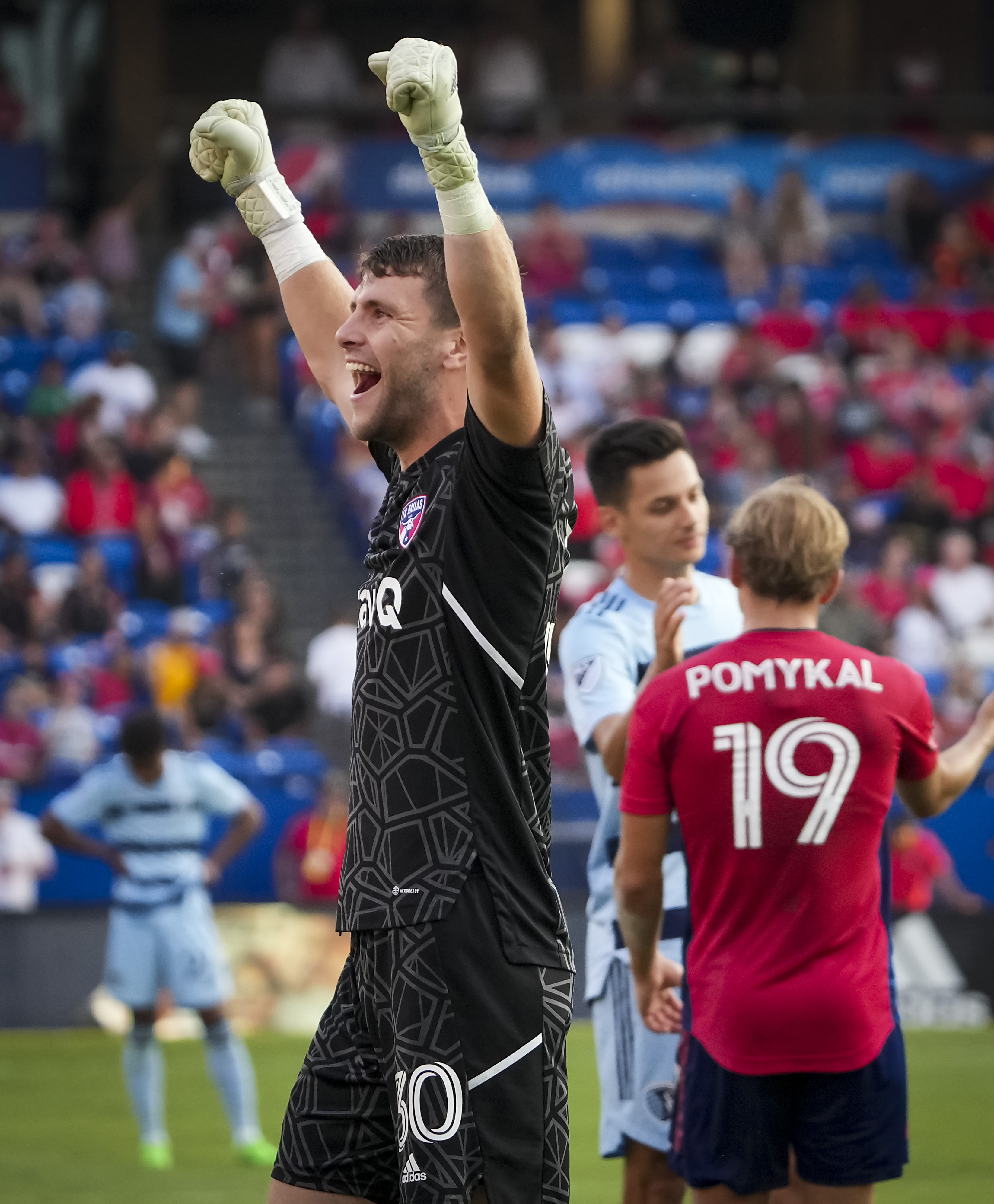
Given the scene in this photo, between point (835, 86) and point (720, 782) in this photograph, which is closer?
point (720, 782)

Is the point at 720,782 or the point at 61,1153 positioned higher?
the point at 720,782

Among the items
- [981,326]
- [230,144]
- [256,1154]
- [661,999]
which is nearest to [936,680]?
[981,326]

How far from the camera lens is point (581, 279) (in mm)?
17578

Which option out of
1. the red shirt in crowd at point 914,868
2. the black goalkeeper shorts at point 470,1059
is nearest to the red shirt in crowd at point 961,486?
the red shirt in crowd at point 914,868

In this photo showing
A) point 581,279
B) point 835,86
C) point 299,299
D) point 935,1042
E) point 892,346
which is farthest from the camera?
point 835,86

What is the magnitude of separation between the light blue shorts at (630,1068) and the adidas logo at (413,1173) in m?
1.36

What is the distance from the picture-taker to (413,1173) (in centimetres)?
275

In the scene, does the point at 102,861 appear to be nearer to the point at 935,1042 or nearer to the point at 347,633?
the point at 347,633

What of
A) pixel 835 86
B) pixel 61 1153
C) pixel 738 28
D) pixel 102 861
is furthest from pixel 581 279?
pixel 61 1153

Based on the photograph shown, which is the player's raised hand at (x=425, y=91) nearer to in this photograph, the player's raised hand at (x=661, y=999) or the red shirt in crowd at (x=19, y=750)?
the player's raised hand at (x=661, y=999)

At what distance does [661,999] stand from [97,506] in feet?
35.5

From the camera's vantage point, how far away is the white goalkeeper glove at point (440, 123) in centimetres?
263

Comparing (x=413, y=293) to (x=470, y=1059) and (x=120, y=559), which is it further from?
(x=120, y=559)

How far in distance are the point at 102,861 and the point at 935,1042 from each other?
504 cm
